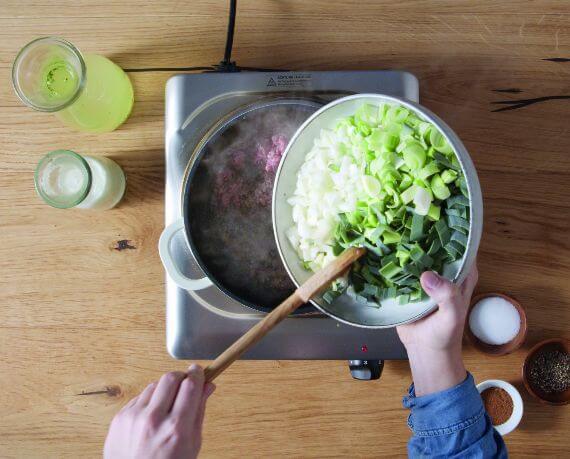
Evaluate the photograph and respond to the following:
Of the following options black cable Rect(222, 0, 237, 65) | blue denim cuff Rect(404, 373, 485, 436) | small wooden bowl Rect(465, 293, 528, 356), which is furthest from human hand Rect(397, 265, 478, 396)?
black cable Rect(222, 0, 237, 65)

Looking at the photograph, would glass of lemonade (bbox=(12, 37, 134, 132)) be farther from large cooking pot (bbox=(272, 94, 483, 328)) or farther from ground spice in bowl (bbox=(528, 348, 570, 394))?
ground spice in bowl (bbox=(528, 348, 570, 394))

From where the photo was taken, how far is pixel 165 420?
0.77 meters

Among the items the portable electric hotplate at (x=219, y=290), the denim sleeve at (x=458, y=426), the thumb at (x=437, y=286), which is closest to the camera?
the thumb at (x=437, y=286)

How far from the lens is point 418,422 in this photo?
938 mm

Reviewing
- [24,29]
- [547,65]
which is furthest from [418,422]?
[24,29]

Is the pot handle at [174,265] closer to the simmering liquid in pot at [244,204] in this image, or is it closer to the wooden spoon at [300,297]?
the simmering liquid in pot at [244,204]

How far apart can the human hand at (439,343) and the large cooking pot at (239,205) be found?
0.58ft

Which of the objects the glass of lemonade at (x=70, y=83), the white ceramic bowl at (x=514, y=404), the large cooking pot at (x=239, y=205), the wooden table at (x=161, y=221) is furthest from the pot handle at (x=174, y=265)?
the white ceramic bowl at (x=514, y=404)

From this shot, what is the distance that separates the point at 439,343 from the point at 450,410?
0.39 feet

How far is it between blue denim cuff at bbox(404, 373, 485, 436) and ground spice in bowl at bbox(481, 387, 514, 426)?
139 mm

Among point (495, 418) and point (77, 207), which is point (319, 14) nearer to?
point (77, 207)

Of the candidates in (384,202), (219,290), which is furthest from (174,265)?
(384,202)

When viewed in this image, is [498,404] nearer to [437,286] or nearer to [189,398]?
[437,286]

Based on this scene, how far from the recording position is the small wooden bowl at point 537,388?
1029mm
